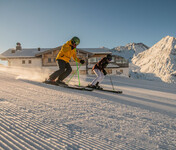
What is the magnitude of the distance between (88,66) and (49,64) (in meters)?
7.21

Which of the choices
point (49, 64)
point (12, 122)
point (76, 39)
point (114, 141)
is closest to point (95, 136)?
point (114, 141)

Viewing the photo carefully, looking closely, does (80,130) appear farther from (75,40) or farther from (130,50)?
(130,50)

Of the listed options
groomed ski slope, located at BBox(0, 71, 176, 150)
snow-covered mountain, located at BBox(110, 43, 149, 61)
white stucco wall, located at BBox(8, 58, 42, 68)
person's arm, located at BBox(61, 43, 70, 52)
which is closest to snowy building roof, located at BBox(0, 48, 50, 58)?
white stucco wall, located at BBox(8, 58, 42, 68)

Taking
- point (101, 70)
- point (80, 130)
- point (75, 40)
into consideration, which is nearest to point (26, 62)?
point (75, 40)

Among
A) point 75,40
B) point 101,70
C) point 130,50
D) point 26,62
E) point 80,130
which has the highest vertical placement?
point 130,50

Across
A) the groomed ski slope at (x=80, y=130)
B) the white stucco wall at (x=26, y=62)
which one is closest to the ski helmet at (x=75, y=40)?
the groomed ski slope at (x=80, y=130)

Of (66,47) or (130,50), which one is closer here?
(66,47)

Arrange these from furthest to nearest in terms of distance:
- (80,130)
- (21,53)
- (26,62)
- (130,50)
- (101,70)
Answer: (130,50) < (21,53) < (26,62) < (101,70) < (80,130)

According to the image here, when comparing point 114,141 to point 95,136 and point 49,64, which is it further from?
point 49,64

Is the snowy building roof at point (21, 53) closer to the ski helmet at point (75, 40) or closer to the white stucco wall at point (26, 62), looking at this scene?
the white stucco wall at point (26, 62)

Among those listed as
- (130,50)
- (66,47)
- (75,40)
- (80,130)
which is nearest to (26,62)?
(66,47)

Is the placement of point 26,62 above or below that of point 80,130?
above

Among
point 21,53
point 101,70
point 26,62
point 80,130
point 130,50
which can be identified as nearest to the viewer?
point 80,130

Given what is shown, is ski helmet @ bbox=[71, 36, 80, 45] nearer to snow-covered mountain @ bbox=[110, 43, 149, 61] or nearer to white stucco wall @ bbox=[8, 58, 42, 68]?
white stucco wall @ bbox=[8, 58, 42, 68]
